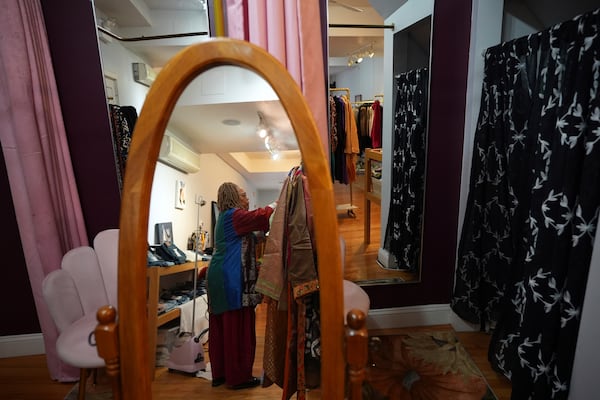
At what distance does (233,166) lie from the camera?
0.76 metres

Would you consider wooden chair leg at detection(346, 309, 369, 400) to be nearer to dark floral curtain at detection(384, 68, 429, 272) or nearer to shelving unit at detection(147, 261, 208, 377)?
shelving unit at detection(147, 261, 208, 377)

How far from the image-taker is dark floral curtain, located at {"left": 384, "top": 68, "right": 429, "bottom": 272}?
5.45 ft

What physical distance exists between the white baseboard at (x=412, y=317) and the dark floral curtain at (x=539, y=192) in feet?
1.18

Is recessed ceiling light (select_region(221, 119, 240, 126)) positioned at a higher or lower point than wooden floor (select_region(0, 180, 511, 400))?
higher

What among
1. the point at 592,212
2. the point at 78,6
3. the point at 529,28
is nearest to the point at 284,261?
the point at 592,212

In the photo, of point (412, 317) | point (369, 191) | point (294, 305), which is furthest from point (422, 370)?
point (294, 305)

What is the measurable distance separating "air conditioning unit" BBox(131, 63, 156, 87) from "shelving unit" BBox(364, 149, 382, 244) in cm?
106

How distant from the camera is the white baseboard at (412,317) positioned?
6.31 feet

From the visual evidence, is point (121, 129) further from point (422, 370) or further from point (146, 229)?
point (422, 370)

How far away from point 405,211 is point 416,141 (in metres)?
0.40

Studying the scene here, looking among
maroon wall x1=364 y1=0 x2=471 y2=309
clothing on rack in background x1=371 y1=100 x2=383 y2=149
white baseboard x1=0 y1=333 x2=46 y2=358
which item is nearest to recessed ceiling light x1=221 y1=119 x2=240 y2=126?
clothing on rack in background x1=371 y1=100 x2=383 y2=149

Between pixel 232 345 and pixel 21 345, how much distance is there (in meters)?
1.80

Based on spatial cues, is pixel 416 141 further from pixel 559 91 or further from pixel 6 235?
pixel 6 235

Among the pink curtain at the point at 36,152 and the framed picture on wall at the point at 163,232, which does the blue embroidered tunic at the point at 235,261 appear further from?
the pink curtain at the point at 36,152
